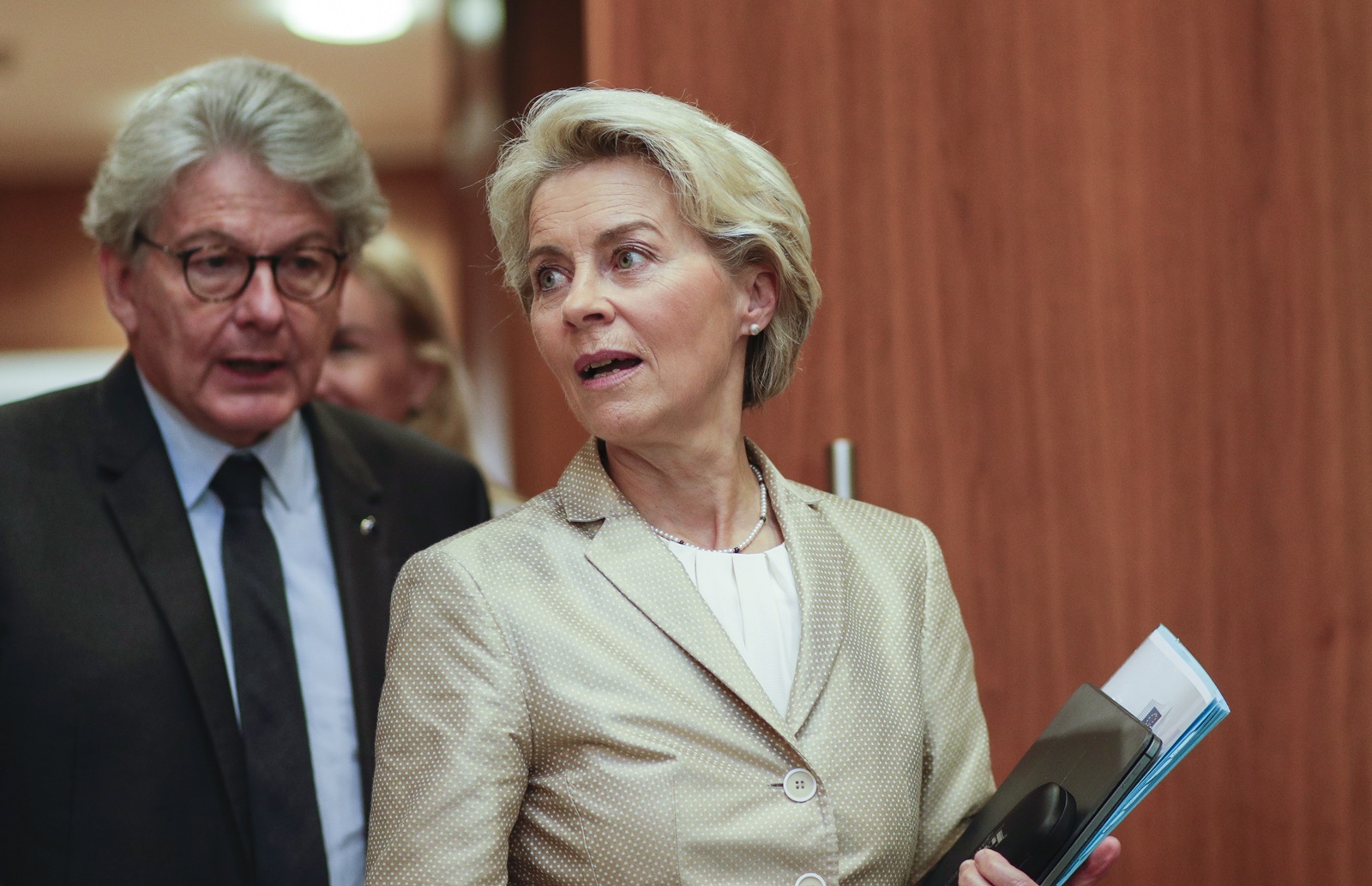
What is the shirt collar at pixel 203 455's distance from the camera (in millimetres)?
2039

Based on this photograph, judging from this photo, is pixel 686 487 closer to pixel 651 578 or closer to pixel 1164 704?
pixel 651 578

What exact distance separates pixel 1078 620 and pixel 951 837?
85cm

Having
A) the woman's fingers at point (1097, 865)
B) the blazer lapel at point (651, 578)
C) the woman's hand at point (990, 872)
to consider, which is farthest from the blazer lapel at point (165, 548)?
the woman's fingers at point (1097, 865)

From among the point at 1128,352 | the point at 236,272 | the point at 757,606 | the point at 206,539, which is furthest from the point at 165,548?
the point at 1128,352

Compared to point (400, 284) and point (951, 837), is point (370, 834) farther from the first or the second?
point (400, 284)

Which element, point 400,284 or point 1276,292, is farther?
point 400,284

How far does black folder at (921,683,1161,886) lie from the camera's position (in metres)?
1.39

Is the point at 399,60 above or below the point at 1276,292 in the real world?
above

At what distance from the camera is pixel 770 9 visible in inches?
94.4

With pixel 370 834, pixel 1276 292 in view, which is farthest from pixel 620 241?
pixel 1276 292

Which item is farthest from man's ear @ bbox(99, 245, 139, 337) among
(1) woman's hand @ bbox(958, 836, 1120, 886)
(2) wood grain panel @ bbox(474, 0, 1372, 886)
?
(1) woman's hand @ bbox(958, 836, 1120, 886)

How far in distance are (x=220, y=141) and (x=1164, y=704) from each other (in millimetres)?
1572

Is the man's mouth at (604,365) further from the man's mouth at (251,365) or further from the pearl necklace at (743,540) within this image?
the man's mouth at (251,365)

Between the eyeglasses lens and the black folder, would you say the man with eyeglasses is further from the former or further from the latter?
the black folder
